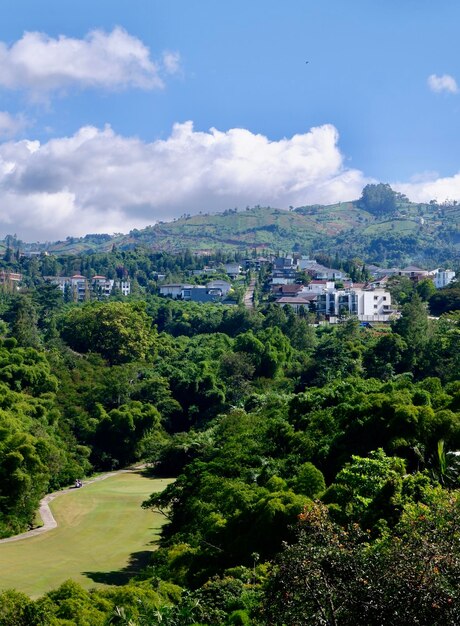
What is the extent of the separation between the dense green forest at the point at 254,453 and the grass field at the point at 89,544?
1.19m

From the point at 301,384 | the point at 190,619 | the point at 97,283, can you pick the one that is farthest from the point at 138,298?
the point at 190,619

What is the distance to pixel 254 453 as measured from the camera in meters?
23.3

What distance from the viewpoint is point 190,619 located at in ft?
36.5

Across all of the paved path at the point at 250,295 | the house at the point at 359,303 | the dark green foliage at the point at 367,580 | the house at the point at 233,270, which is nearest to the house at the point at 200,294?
the paved path at the point at 250,295

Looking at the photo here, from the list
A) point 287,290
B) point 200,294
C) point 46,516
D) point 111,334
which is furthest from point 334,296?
point 46,516

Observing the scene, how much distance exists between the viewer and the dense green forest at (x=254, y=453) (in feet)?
24.2

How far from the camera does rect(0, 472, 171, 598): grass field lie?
67.4 ft

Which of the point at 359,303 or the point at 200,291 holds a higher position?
the point at 200,291

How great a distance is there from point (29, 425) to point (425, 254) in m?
167

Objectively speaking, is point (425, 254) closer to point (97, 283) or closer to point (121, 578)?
point (97, 283)

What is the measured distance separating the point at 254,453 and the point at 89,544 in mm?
6207

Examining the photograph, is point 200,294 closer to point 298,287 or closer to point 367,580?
point 298,287

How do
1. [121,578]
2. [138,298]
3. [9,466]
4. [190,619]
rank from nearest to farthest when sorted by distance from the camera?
[190,619] < [121,578] < [9,466] < [138,298]

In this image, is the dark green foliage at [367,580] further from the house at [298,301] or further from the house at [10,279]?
the house at [10,279]
